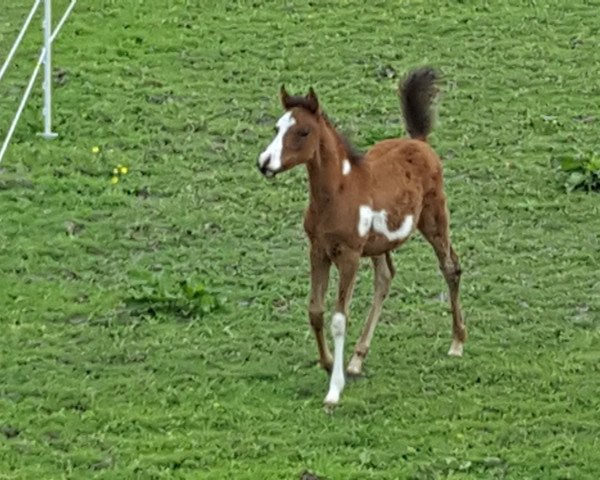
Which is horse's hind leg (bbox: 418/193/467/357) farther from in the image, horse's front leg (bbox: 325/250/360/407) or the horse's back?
horse's front leg (bbox: 325/250/360/407)

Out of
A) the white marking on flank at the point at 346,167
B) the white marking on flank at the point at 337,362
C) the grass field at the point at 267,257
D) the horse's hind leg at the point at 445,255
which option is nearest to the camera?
the grass field at the point at 267,257

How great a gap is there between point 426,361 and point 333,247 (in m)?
0.96

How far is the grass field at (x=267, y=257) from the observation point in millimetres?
7406

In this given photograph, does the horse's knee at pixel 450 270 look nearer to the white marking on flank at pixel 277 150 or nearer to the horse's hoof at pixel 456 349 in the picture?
the horse's hoof at pixel 456 349

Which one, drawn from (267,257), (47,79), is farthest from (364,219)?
(47,79)

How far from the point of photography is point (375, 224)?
787cm

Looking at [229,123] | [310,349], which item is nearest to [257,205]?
[229,123]

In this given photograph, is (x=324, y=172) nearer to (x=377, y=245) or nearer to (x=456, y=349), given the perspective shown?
(x=377, y=245)

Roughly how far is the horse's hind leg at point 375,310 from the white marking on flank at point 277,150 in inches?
44.4

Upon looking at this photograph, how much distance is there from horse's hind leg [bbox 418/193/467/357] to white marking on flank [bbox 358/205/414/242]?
17.4 inches

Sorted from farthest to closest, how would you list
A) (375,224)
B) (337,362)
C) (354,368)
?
(354,368)
(375,224)
(337,362)

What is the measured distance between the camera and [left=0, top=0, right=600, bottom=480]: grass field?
7406mm

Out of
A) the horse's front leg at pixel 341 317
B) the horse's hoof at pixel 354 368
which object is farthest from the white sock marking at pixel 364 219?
the horse's hoof at pixel 354 368

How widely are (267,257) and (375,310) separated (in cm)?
170
